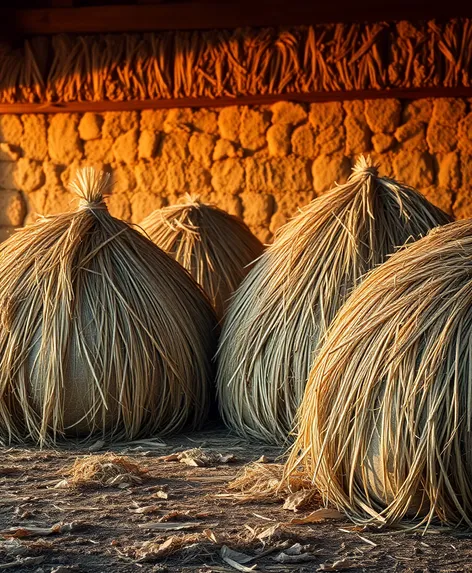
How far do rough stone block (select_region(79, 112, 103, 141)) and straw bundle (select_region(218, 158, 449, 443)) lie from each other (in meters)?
2.98

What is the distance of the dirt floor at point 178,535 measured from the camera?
1685 millimetres

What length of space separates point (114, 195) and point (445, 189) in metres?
1.72

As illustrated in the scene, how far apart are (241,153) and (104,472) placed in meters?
3.31

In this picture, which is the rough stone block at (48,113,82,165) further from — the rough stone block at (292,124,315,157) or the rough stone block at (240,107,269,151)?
the rough stone block at (292,124,315,157)

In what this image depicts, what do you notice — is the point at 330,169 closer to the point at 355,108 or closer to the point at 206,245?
the point at 355,108

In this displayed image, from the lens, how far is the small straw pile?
1.82 m

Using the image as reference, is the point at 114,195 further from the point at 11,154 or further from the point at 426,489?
the point at 426,489

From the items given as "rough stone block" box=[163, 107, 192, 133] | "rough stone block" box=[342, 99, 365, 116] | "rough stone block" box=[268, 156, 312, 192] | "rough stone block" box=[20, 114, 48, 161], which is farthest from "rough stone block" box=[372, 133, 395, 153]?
"rough stone block" box=[20, 114, 48, 161]

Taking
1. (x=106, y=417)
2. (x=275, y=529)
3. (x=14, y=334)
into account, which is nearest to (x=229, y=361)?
(x=106, y=417)

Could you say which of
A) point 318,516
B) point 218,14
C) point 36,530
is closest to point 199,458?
point 318,516

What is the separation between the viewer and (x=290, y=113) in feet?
17.4

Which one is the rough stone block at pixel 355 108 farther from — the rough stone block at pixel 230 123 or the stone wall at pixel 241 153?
the rough stone block at pixel 230 123

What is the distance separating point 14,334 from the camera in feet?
8.80

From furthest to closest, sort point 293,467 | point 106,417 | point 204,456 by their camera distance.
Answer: point 106,417 < point 204,456 < point 293,467
